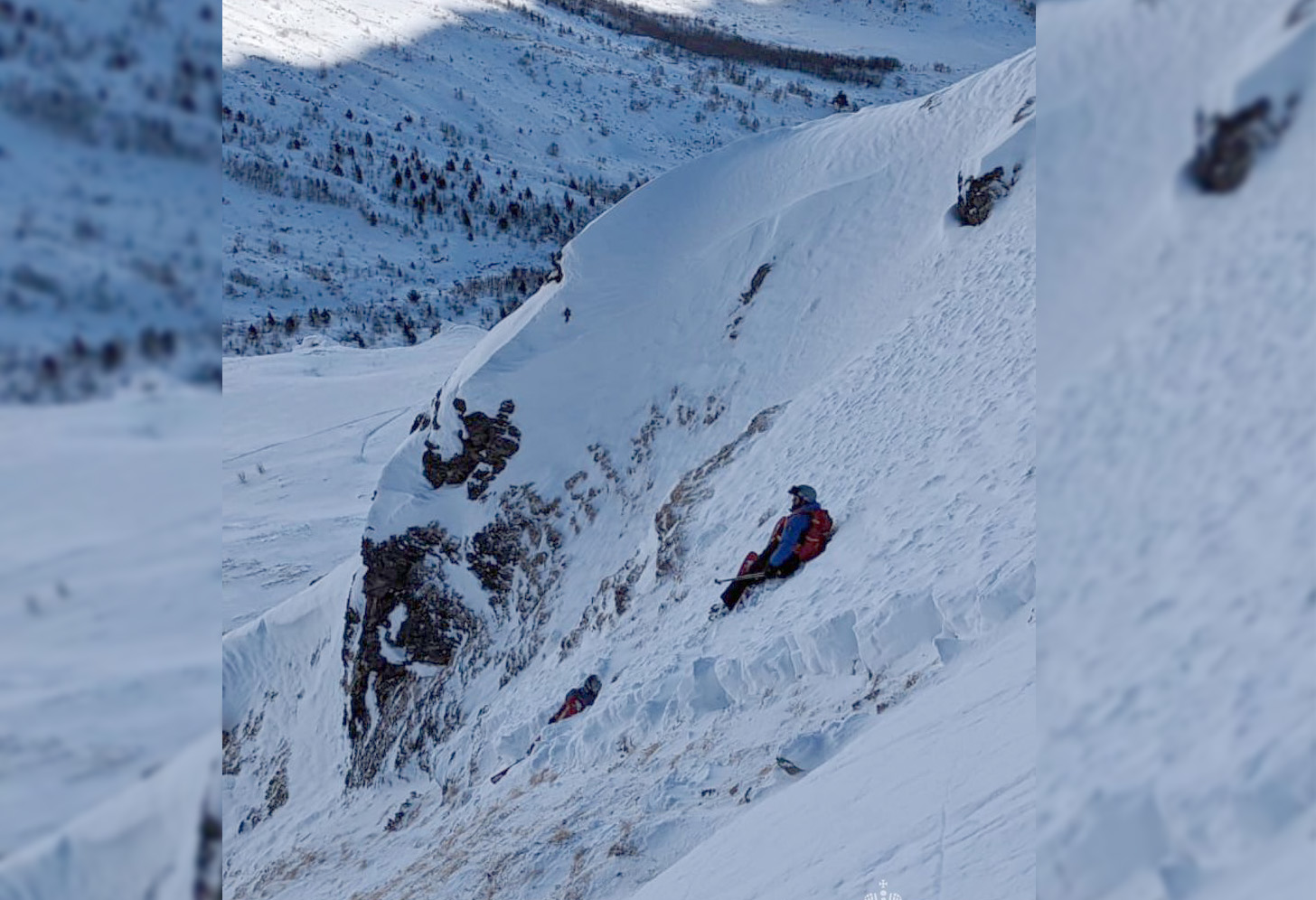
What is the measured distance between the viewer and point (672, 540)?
987 centimetres

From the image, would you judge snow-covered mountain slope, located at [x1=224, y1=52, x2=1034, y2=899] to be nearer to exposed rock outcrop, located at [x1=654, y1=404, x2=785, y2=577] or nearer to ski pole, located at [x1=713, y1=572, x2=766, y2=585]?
exposed rock outcrop, located at [x1=654, y1=404, x2=785, y2=577]

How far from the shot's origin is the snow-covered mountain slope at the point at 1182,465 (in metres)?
1.82

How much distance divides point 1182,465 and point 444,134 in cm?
4239

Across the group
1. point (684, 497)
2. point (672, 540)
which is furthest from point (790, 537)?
point (684, 497)

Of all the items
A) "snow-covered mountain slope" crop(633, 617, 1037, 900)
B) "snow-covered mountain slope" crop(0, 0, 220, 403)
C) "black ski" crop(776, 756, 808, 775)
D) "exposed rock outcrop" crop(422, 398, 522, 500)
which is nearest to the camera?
"snow-covered mountain slope" crop(0, 0, 220, 403)

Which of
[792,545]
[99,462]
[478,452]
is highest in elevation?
[99,462]

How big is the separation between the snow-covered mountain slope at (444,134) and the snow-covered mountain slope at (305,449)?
5.31 metres

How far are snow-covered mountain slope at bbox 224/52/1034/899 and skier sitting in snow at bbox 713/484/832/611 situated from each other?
0.54 feet

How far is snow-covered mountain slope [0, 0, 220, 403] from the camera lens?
146 centimetres

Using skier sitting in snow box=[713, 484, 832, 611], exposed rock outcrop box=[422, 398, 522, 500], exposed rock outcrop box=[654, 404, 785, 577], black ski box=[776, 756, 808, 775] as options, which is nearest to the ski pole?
skier sitting in snow box=[713, 484, 832, 611]

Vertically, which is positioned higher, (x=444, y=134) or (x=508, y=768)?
(x=508, y=768)

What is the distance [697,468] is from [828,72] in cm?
4470

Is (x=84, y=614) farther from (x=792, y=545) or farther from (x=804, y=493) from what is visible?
(x=804, y=493)

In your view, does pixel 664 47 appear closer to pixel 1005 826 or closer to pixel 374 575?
pixel 374 575
